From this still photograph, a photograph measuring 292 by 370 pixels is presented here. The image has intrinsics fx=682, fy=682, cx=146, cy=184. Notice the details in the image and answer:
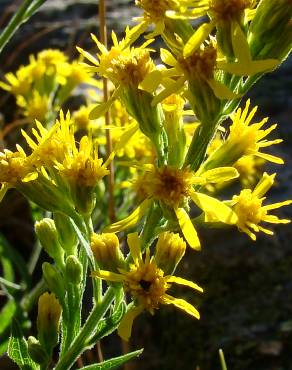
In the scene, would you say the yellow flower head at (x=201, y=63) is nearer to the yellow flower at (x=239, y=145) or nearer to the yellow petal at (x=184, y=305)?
the yellow flower at (x=239, y=145)

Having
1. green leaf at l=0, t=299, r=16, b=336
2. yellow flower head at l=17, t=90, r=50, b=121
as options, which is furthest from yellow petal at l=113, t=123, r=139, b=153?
yellow flower head at l=17, t=90, r=50, b=121

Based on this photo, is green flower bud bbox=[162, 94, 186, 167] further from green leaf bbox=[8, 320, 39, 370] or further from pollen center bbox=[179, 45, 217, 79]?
green leaf bbox=[8, 320, 39, 370]

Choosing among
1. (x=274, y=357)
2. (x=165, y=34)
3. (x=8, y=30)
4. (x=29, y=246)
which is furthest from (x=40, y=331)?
(x=29, y=246)

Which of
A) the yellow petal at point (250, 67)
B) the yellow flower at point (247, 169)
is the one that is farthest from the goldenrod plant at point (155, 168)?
the yellow flower at point (247, 169)

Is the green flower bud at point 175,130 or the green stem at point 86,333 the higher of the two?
the green flower bud at point 175,130

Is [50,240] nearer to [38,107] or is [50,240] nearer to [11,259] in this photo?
[11,259]

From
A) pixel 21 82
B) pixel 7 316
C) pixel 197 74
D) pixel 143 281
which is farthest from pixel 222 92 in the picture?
pixel 21 82
